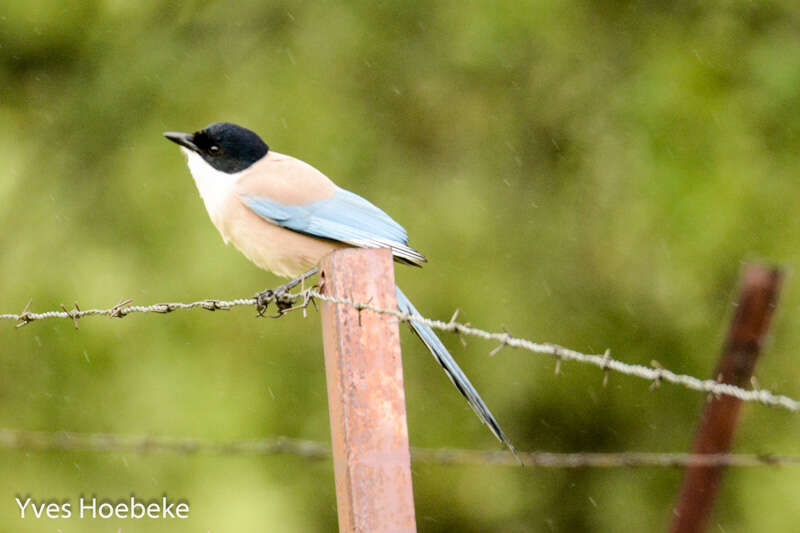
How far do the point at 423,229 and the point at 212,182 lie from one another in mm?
3257

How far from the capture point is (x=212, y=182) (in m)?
4.21

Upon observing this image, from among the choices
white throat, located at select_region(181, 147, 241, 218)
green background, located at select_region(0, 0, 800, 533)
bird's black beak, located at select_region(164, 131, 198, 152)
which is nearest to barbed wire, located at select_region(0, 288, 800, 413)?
white throat, located at select_region(181, 147, 241, 218)

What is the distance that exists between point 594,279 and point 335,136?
203cm

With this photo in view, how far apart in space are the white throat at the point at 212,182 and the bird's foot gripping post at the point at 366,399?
1749 millimetres

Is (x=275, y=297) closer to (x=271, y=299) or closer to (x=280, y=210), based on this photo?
A: (x=271, y=299)

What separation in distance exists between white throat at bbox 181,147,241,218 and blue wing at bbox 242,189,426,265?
5.6 inches

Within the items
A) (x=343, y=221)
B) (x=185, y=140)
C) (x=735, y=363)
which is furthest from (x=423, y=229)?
(x=735, y=363)

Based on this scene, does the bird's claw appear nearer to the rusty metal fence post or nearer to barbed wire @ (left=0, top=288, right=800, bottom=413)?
barbed wire @ (left=0, top=288, right=800, bottom=413)

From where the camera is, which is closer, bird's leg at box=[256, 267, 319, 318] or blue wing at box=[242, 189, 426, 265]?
bird's leg at box=[256, 267, 319, 318]

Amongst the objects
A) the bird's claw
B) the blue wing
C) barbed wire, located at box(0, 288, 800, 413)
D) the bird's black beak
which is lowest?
barbed wire, located at box(0, 288, 800, 413)

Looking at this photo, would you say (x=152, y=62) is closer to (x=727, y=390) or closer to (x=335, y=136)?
(x=335, y=136)

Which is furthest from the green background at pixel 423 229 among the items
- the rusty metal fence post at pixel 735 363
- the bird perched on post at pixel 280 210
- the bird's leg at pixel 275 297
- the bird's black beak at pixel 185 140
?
the bird's leg at pixel 275 297

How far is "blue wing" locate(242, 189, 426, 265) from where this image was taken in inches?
141

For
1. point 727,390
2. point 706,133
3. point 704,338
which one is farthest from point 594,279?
point 727,390
